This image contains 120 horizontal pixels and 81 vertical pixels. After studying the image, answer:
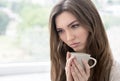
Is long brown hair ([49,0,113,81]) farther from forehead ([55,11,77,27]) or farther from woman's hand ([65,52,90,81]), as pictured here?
woman's hand ([65,52,90,81])

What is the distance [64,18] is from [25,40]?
0.64 metres

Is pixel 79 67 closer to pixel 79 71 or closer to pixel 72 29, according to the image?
pixel 79 71

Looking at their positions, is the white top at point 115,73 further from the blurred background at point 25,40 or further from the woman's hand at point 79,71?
the blurred background at point 25,40

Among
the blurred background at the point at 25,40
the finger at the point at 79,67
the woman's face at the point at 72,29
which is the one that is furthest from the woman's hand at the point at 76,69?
the blurred background at the point at 25,40

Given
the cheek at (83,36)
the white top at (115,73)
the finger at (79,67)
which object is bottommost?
the white top at (115,73)

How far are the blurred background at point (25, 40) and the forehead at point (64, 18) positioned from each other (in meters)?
0.57

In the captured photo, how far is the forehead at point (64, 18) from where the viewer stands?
1202mm

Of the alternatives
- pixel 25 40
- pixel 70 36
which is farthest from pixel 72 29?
pixel 25 40

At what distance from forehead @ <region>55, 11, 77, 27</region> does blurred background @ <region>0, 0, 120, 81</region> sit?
57 cm

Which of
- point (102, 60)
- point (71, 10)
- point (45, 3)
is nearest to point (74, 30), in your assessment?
point (71, 10)

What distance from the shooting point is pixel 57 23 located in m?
1.26

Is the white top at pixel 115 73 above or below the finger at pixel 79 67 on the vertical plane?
below

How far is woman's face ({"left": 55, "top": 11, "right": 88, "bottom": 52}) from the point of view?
1.21m

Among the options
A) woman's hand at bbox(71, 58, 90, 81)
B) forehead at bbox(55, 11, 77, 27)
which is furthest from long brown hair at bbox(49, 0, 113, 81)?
woman's hand at bbox(71, 58, 90, 81)
